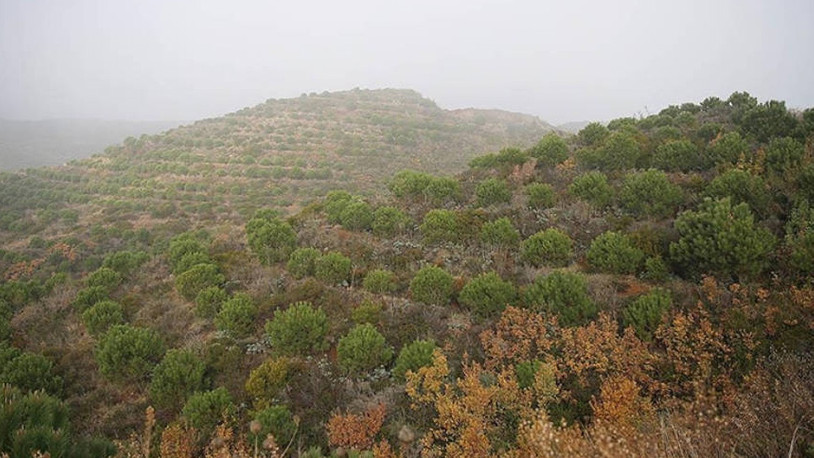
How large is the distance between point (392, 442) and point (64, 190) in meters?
46.2

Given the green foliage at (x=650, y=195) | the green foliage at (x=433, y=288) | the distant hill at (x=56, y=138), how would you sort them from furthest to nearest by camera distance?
1. the distant hill at (x=56, y=138)
2. the green foliage at (x=650, y=195)
3. the green foliage at (x=433, y=288)

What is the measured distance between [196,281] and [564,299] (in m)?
12.3

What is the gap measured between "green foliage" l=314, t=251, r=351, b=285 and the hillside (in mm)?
87

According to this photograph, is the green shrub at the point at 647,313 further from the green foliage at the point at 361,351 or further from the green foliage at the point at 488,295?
the green foliage at the point at 361,351

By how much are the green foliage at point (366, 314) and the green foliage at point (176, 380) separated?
397 cm

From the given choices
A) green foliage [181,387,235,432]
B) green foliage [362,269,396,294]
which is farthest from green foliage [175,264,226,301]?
green foliage [181,387,235,432]

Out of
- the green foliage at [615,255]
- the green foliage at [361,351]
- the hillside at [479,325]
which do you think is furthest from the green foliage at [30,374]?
the green foliage at [615,255]

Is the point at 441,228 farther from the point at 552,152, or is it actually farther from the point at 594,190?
the point at 552,152

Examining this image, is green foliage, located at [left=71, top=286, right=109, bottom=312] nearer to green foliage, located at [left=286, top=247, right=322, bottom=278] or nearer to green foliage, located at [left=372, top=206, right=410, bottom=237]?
green foliage, located at [left=286, top=247, right=322, bottom=278]

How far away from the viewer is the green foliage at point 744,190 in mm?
12109

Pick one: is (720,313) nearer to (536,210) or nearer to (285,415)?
(536,210)

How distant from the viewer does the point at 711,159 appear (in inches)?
635

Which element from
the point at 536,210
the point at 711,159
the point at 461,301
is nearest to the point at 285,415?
the point at 461,301

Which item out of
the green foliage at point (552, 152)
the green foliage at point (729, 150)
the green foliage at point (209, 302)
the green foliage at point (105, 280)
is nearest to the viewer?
the green foliage at point (209, 302)
